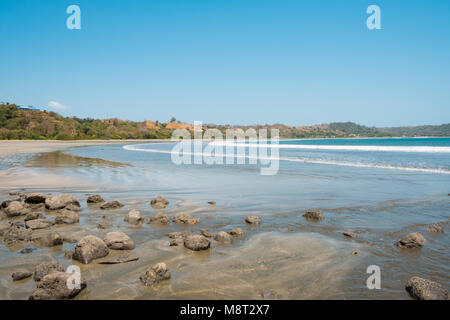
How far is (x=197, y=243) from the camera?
185 inches

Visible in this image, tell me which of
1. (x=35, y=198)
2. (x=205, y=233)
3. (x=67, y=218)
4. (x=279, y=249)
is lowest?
(x=279, y=249)

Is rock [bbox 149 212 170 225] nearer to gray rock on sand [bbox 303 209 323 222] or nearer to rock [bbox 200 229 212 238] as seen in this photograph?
rock [bbox 200 229 212 238]

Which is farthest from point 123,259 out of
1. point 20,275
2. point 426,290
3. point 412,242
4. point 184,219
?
point 412,242

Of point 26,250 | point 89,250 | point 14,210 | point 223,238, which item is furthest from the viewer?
point 14,210

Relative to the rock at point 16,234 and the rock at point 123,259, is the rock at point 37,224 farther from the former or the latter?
the rock at point 123,259

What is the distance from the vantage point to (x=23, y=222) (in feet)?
20.6

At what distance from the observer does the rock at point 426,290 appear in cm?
325

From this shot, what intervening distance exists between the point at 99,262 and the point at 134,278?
82cm

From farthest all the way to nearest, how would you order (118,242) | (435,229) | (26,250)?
(435,229) → (118,242) → (26,250)

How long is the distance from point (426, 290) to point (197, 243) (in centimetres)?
309

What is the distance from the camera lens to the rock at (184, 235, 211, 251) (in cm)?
469

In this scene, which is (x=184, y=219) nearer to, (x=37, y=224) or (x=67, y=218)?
(x=67, y=218)
